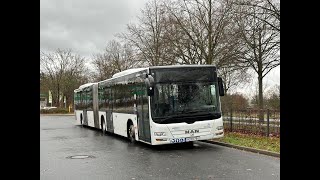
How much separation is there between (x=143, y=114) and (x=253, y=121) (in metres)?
5.85

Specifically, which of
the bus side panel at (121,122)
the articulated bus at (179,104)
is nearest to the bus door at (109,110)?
the bus side panel at (121,122)

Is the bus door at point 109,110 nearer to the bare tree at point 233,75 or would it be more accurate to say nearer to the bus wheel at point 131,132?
the bus wheel at point 131,132

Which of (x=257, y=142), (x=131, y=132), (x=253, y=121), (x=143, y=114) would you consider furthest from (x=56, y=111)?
(x=257, y=142)

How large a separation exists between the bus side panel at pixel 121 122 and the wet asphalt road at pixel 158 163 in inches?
48.9

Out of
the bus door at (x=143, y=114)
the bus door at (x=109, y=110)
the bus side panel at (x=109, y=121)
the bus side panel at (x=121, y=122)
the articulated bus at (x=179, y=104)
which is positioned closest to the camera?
the articulated bus at (x=179, y=104)

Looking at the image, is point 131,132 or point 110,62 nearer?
point 131,132

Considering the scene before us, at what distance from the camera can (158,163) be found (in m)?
11.0

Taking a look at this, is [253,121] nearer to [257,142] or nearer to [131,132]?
[257,142]

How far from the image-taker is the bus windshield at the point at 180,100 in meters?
13.4

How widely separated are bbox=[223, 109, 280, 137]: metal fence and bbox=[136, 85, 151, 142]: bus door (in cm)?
497

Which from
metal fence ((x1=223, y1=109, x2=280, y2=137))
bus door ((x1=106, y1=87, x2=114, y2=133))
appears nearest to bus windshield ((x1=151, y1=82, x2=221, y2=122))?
metal fence ((x1=223, y1=109, x2=280, y2=137))
